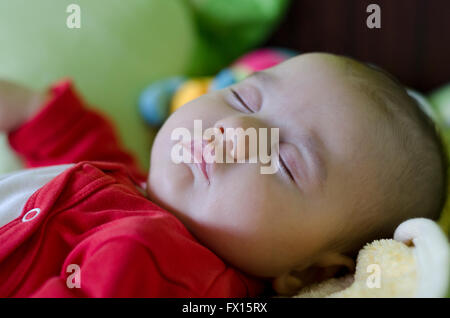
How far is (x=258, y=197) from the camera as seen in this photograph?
2.78ft

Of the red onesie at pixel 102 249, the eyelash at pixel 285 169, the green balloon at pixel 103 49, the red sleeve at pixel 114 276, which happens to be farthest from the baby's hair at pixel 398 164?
the green balloon at pixel 103 49

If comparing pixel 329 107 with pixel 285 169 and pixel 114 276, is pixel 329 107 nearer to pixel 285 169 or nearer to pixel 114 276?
pixel 285 169

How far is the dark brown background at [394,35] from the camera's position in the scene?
1.57 metres

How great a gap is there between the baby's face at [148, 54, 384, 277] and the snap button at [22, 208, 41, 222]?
22 centimetres

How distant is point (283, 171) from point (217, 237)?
0.17 meters

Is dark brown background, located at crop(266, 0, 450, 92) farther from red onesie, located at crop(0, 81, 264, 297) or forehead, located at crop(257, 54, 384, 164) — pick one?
red onesie, located at crop(0, 81, 264, 297)

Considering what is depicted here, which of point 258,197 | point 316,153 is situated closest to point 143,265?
point 258,197

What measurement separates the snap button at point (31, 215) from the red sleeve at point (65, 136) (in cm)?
36

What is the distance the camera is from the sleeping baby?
80 centimetres

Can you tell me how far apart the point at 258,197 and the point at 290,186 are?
6cm

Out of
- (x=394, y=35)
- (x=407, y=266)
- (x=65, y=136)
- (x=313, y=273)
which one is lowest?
(x=313, y=273)

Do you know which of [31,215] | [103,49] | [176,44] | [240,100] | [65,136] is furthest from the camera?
[176,44]

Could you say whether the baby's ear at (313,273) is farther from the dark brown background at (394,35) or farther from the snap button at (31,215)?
the dark brown background at (394,35)

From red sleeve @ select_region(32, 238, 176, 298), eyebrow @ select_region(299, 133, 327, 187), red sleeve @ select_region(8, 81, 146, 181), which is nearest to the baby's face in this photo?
eyebrow @ select_region(299, 133, 327, 187)
